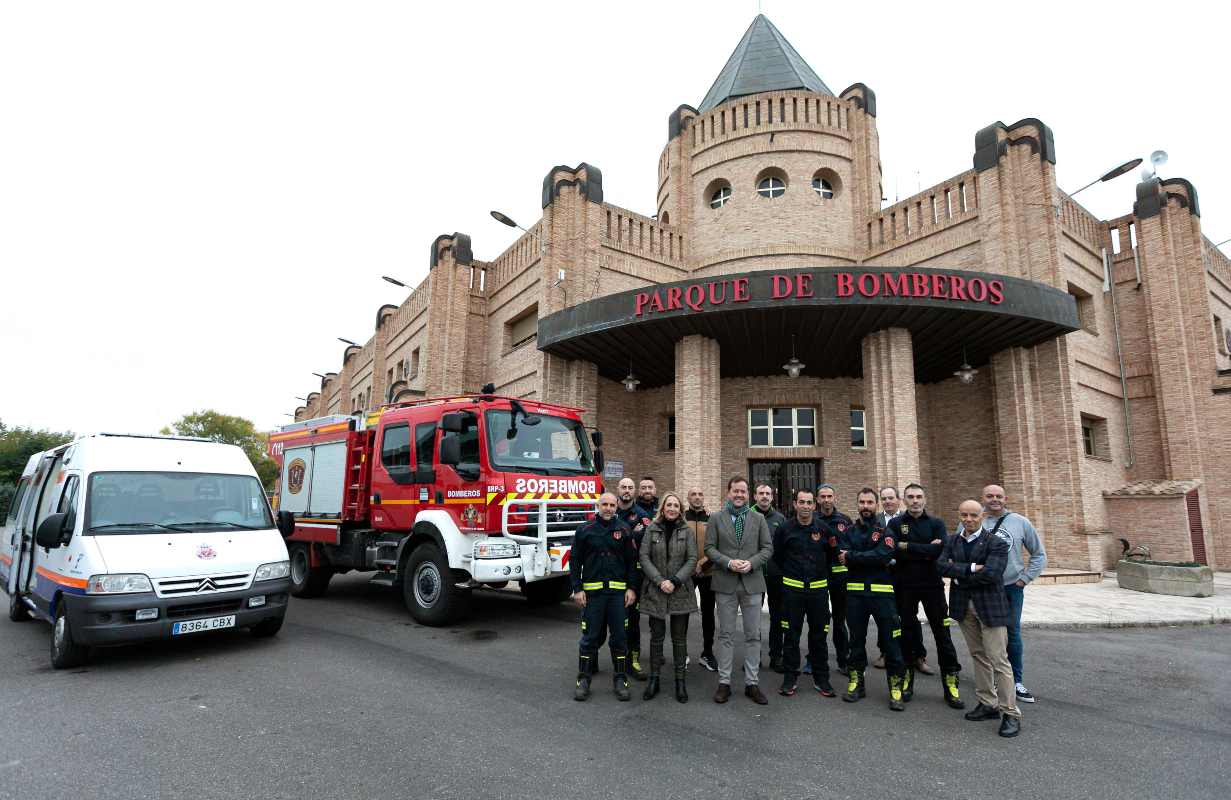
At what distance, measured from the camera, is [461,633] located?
293 inches

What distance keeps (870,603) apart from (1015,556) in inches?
47.9

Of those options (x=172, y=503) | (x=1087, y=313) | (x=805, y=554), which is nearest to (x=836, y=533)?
(x=805, y=554)

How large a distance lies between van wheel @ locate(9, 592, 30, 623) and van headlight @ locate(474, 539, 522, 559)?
19.6 ft

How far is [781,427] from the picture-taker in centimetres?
1711

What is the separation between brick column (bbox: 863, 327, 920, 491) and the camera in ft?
43.0

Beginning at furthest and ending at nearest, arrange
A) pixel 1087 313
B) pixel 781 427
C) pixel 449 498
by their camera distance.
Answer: pixel 781 427
pixel 1087 313
pixel 449 498

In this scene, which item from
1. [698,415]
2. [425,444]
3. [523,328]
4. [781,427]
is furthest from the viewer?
[523,328]

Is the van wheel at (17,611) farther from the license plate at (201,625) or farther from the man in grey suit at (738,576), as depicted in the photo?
the man in grey suit at (738,576)

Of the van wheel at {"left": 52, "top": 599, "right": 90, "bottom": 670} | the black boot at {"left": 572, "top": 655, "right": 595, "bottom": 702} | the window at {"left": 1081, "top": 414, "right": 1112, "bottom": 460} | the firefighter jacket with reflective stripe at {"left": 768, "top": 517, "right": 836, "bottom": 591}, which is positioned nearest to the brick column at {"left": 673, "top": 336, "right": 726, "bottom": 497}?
the firefighter jacket with reflective stripe at {"left": 768, "top": 517, "right": 836, "bottom": 591}

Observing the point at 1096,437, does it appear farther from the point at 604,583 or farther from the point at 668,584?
the point at 604,583

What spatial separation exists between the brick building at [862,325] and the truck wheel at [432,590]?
685 cm

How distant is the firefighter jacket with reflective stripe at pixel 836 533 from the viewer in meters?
5.66

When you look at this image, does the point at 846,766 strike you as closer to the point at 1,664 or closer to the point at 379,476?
the point at 379,476

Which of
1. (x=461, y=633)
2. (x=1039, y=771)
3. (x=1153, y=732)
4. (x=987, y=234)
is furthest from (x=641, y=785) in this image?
(x=987, y=234)
